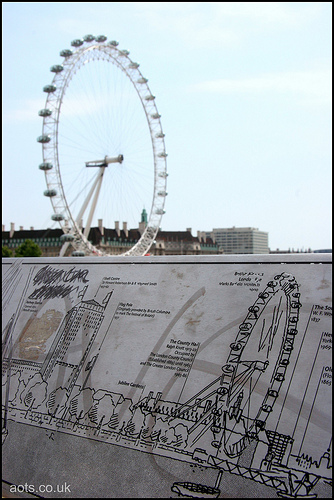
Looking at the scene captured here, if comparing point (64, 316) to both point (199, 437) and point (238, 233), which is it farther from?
point (238, 233)

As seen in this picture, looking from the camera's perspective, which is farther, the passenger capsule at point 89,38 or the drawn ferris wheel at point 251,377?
the passenger capsule at point 89,38

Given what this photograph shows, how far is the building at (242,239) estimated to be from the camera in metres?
117

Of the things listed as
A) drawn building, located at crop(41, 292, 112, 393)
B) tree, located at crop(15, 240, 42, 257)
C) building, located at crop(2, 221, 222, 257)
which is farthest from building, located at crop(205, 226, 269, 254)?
drawn building, located at crop(41, 292, 112, 393)

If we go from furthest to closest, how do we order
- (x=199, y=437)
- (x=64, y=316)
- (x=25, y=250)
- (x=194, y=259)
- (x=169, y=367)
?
(x=25, y=250) → (x=64, y=316) → (x=194, y=259) → (x=169, y=367) → (x=199, y=437)

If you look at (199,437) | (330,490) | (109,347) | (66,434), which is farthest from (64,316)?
(330,490)

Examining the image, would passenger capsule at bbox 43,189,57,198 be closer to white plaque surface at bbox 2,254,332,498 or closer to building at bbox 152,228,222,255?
white plaque surface at bbox 2,254,332,498

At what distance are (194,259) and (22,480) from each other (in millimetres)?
2043

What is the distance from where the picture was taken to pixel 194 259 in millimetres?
4164

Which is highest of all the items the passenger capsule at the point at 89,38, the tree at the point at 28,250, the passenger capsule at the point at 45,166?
the passenger capsule at the point at 89,38

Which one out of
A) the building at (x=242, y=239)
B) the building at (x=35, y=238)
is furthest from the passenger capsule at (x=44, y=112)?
the building at (x=242, y=239)

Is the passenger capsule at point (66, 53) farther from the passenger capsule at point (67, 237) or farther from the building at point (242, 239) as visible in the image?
the building at point (242, 239)

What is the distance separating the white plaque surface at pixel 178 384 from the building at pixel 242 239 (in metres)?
111

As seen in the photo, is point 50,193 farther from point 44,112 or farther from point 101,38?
point 101,38

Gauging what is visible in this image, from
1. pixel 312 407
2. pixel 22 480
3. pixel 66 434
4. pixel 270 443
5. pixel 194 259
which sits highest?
pixel 194 259
